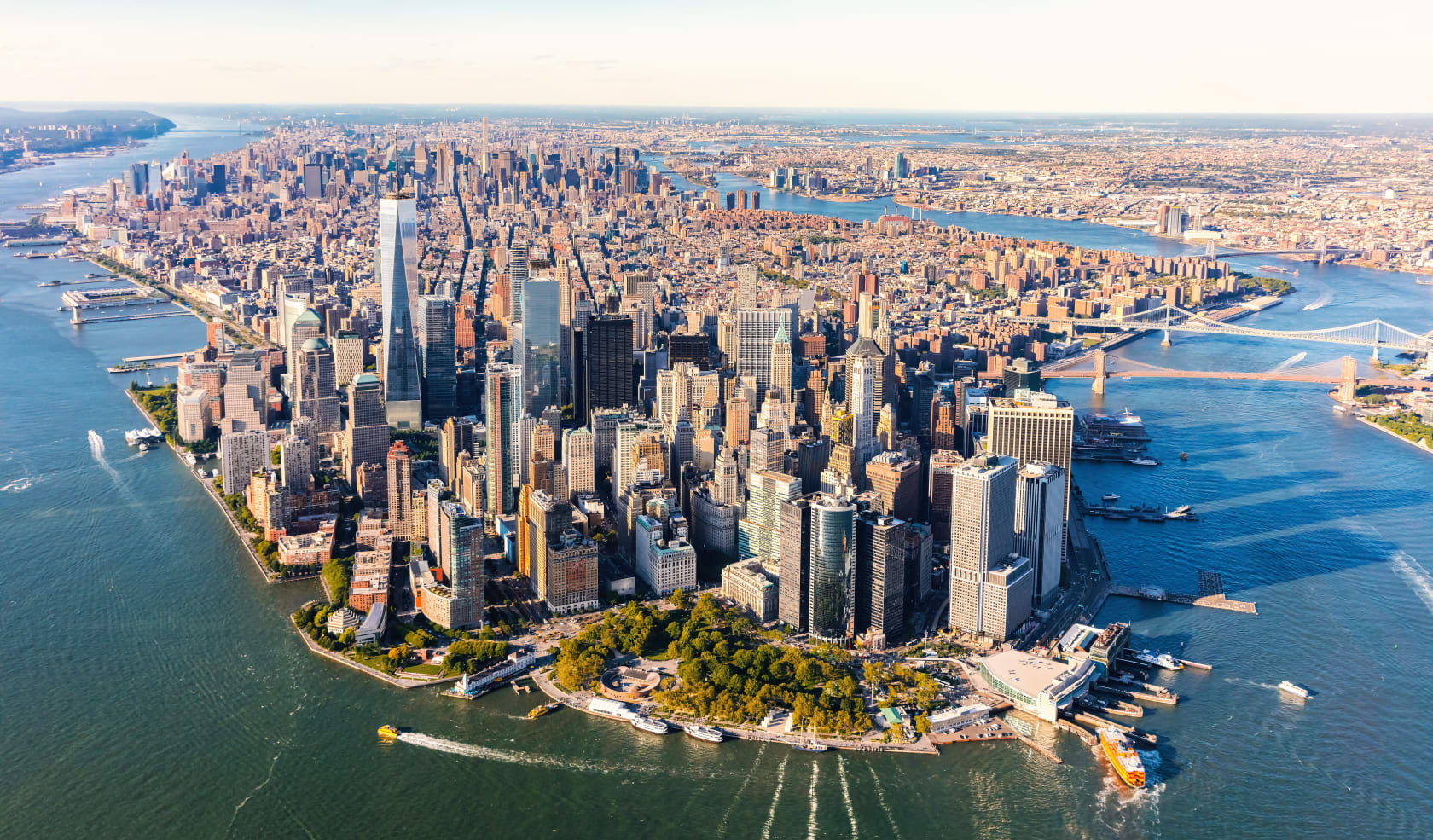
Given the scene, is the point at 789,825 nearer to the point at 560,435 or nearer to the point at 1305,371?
the point at 560,435

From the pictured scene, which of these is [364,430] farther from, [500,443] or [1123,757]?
[1123,757]

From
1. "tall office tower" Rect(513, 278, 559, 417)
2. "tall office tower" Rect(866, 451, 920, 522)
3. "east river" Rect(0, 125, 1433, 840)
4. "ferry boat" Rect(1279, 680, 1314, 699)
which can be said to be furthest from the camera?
"tall office tower" Rect(513, 278, 559, 417)

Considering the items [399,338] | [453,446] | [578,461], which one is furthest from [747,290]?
[578,461]

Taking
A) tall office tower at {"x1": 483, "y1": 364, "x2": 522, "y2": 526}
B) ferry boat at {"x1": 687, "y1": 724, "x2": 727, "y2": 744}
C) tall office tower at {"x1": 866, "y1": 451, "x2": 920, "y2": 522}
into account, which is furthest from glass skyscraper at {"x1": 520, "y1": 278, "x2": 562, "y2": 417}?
ferry boat at {"x1": 687, "y1": 724, "x2": 727, "y2": 744}

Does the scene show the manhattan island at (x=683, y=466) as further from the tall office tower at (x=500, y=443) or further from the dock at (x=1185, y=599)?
the dock at (x=1185, y=599)

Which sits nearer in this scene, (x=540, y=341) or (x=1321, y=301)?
(x=540, y=341)

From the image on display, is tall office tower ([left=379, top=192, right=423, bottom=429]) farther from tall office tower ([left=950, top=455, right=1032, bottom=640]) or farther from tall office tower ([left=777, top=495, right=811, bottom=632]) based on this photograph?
tall office tower ([left=950, top=455, right=1032, bottom=640])

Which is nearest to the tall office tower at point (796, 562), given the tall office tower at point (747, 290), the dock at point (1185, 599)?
the dock at point (1185, 599)

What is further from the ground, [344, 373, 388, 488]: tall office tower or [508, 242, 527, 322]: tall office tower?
[508, 242, 527, 322]: tall office tower
